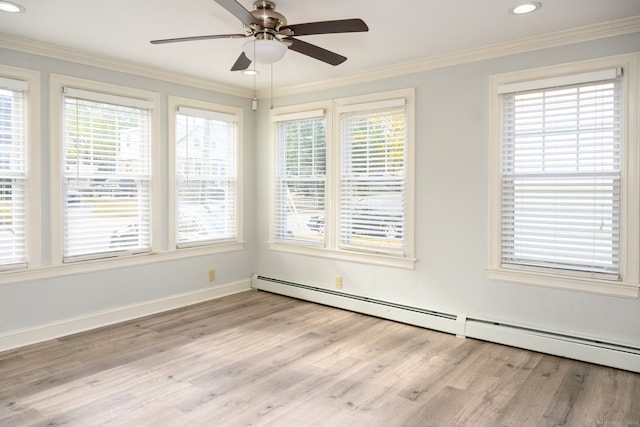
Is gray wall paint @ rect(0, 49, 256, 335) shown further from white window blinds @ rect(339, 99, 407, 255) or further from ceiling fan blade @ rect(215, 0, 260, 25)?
ceiling fan blade @ rect(215, 0, 260, 25)

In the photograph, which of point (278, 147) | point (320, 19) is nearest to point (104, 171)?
point (278, 147)

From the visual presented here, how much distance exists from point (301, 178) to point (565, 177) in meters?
2.77

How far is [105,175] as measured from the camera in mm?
4203

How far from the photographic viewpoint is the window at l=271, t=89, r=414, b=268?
441cm

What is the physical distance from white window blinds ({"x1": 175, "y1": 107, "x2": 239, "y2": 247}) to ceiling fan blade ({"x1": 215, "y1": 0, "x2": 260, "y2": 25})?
2478 mm

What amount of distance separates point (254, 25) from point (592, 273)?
3042 millimetres

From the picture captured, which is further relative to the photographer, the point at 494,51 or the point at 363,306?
the point at 363,306

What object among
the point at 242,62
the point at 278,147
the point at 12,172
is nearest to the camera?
the point at 242,62

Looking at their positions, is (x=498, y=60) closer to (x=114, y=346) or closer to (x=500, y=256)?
(x=500, y=256)

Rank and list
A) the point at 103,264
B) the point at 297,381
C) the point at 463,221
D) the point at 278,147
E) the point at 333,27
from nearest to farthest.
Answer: the point at 333,27 < the point at 297,381 < the point at 463,221 < the point at 103,264 < the point at 278,147

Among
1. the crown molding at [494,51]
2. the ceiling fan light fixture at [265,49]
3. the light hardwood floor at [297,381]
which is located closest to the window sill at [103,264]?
the light hardwood floor at [297,381]

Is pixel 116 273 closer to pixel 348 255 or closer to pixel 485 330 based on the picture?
pixel 348 255

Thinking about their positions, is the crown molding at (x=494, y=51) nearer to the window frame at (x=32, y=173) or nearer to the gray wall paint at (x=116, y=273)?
the gray wall paint at (x=116, y=273)

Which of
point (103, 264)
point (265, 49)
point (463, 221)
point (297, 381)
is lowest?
point (297, 381)
